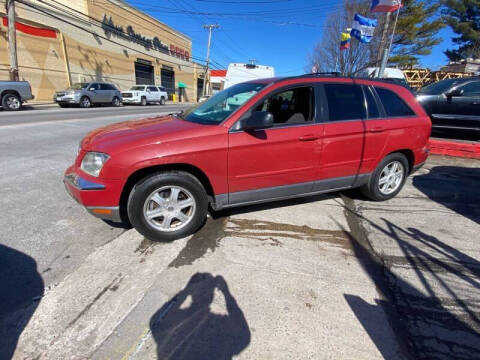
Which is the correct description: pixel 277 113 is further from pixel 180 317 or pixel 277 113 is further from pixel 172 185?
pixel 180 317

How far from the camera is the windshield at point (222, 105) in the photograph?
2.97 m

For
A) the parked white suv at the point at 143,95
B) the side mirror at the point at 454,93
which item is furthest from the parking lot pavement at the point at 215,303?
the parked white suv at the point at 143,95

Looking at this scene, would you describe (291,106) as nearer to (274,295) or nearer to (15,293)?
(274,295)

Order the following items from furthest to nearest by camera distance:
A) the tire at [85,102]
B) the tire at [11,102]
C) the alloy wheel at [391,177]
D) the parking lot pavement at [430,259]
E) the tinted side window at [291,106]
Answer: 1. the tire at [85,102]
2. the tire at [11,102]
3. the alloy wheel at [391,177]
4. the tinted side window at [291,106]
5. the parking lot pavement at [430,259]

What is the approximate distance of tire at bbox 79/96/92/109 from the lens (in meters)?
18.1

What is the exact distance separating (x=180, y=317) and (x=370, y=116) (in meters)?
3.27

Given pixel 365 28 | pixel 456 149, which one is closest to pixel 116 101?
pixel 365 28

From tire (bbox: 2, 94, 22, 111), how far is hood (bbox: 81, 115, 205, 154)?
50.5 feet

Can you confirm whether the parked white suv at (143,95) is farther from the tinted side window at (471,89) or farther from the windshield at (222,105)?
the tinted side window at (471,89)

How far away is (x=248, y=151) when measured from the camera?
2.80 m

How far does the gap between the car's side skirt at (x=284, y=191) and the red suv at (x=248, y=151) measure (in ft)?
0.04

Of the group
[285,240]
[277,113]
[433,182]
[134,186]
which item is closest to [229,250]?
[285,240]

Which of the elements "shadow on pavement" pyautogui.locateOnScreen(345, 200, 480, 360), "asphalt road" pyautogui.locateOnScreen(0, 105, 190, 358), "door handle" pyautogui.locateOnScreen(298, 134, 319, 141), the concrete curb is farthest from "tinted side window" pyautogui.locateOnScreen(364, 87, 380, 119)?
the concrete curb

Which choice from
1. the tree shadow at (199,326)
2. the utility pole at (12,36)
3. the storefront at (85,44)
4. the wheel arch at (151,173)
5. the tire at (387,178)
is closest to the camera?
the tree shadow at (199,326)
